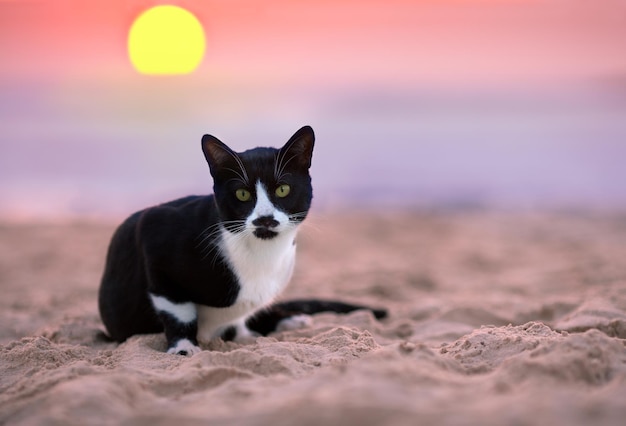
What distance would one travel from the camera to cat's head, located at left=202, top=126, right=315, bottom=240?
317 centimetres

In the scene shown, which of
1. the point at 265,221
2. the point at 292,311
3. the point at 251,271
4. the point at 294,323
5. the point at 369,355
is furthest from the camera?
the point at 292,311

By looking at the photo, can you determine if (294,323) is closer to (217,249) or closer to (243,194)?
(217,249)

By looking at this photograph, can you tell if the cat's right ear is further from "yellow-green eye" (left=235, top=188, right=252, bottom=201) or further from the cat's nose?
the cat's nose

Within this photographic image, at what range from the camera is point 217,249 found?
3311 mm

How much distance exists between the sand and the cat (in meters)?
0.15

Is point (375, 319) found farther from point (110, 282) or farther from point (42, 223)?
point (42, 223)

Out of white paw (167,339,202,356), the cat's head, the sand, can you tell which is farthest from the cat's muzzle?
white paw (167,339,202,356)

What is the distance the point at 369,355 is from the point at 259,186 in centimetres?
102

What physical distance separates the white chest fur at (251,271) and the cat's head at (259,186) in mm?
89

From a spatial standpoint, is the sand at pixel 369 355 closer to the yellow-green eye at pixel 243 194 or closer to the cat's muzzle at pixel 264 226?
the cat's muzzle at pixel 264 226

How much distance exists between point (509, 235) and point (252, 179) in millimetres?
5544

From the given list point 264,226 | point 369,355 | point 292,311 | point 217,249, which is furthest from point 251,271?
point 292,311

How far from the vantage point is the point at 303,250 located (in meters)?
7.35

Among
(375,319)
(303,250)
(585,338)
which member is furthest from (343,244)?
(585,338)
